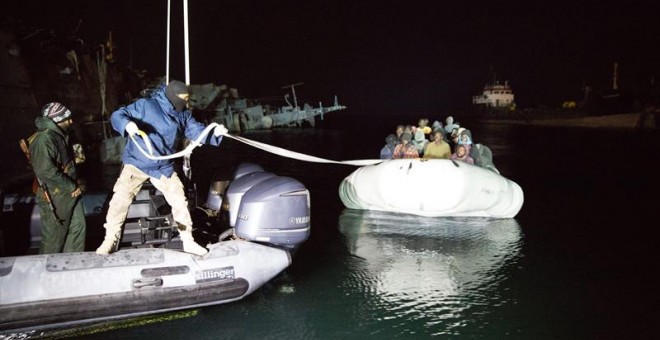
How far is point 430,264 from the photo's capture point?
7.68 m

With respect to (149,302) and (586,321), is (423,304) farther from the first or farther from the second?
(149,302)

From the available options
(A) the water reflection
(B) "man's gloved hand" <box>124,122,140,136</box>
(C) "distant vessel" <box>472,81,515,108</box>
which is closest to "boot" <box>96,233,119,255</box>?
(B) "man's gloved hand" <box>124,122,140,136</box>

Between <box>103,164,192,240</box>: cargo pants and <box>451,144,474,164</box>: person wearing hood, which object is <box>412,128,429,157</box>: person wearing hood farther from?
<box>103,164,192,240</box>: cargo pants

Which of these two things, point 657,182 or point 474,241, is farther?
point 657,182

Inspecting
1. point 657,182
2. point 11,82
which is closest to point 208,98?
point 11,82

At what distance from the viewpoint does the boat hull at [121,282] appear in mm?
4543

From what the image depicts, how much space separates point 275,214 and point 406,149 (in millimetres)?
5914

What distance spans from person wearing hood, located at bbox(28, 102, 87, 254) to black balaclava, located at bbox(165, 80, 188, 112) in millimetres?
1238

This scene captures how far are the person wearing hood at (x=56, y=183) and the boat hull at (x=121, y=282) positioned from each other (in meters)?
0.61

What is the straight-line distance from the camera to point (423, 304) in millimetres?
6176

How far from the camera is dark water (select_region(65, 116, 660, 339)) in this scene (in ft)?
18.0

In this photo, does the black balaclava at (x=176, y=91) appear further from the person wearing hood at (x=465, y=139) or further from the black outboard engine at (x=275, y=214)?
the person wearing hood at (x=465, y=139)

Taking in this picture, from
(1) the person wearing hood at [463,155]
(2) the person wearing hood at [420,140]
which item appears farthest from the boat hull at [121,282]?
(2) the person wearing hood at [420,140]

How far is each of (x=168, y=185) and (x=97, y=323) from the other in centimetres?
173
